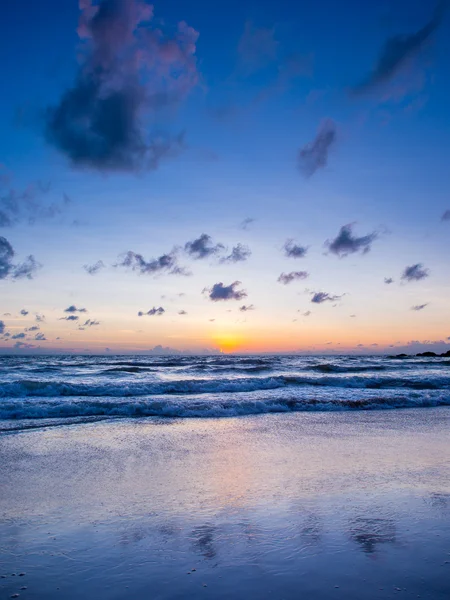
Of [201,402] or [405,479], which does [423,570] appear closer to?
[405,479]

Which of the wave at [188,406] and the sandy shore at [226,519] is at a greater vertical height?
the sandy shore at [226,519]

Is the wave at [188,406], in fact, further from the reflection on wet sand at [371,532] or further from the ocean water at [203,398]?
the reflection on wet sand at [371,532]

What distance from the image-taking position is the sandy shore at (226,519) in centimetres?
353

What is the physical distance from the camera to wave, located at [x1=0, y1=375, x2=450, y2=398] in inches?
750

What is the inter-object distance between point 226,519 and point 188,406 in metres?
10.4

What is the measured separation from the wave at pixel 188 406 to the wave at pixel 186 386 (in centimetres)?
270

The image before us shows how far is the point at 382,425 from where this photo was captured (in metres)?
12.0

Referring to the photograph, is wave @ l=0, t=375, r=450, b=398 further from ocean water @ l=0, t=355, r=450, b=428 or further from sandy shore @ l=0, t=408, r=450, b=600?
sandy shore @ l=0, t=408, r=450, b=600

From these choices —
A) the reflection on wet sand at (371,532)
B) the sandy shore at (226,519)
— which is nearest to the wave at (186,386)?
the sandy shore at (226,519)

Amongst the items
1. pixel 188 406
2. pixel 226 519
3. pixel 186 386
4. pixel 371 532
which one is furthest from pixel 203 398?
pixel 371 532

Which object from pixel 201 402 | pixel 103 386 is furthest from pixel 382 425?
pixel 103 386

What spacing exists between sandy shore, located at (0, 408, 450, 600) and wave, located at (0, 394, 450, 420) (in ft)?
15.5

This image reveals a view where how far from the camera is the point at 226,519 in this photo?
16.1 feet

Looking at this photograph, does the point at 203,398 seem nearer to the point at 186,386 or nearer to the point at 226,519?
the point at 186,386
